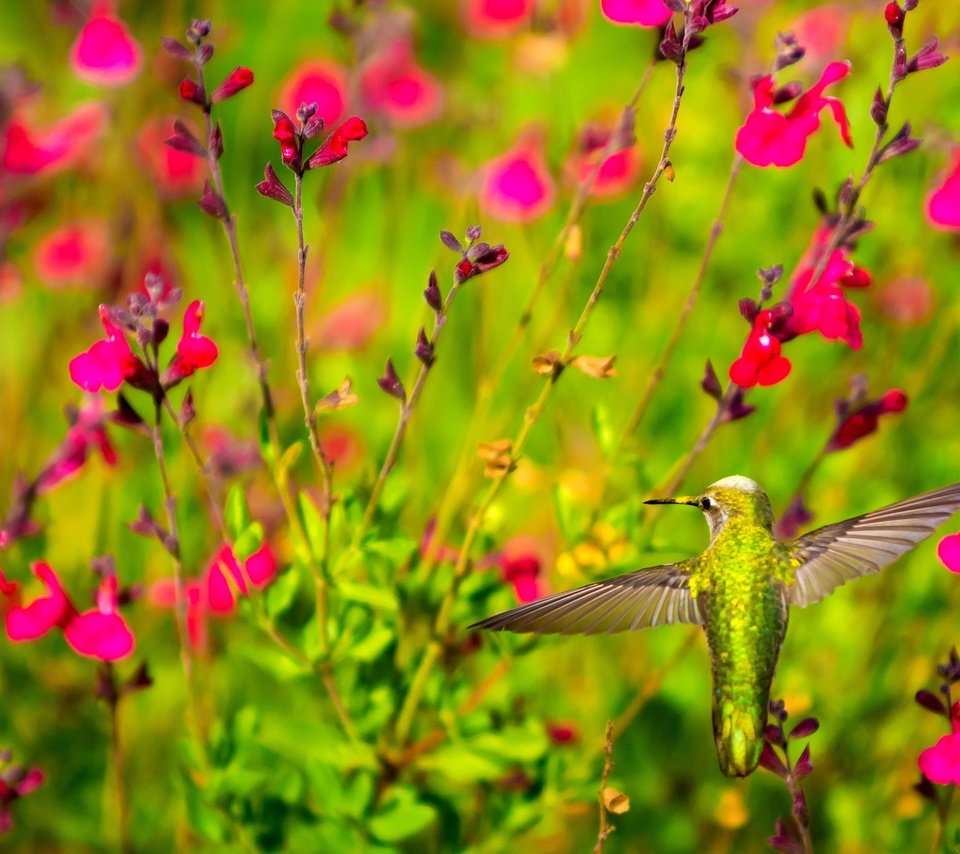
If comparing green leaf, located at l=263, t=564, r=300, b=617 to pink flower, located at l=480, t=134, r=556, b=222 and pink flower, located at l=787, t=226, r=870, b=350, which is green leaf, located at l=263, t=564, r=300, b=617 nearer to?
pink flower, located at l=787, t=226, r=870, b=350

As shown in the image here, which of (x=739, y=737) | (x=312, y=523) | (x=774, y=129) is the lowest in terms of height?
(x=739, y=737)

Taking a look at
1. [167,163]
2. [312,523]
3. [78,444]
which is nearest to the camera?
[312,523]

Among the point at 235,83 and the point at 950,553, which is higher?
the point at 235,83

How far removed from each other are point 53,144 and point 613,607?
1858 millimetres

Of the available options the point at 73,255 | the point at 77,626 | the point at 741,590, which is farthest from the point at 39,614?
the point at 73,255

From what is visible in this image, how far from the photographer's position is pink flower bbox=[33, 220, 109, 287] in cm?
317

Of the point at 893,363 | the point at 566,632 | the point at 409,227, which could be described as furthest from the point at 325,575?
the point at 409,227

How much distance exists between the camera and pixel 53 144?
267 centimetres

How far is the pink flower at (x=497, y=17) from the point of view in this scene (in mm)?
3412

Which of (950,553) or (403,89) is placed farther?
(403,89)

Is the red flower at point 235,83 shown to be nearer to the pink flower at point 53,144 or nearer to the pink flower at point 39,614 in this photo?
the pink flower at point 39,614

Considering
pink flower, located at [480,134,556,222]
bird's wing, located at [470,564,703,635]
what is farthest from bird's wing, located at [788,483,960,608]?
pink flower, located at [480,134,556,222]

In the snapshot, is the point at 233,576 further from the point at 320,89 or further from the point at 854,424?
the point at 320,89

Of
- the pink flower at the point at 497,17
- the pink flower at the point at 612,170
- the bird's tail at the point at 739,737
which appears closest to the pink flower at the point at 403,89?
the pink flower at the point at 497,17
